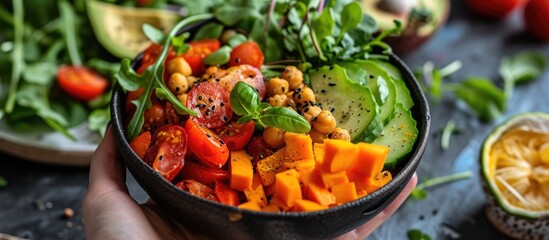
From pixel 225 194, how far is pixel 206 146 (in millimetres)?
111

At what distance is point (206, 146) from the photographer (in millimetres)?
1439

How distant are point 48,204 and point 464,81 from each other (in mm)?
1541

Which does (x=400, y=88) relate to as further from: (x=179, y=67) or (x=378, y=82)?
(x=179, y=67)

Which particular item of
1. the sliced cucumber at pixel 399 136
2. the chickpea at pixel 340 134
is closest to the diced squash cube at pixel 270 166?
the chickpea at pixel 340 134

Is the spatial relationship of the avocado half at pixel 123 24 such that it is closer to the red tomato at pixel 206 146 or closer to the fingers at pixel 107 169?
the fingers at pixel 107 169

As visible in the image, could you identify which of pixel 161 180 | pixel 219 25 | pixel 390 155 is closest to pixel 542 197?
pixel 390 155

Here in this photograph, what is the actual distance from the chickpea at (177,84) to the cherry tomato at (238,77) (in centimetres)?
6

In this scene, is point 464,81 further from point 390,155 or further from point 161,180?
point 161,180

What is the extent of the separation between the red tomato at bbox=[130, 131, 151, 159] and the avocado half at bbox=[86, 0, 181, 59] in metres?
0.99

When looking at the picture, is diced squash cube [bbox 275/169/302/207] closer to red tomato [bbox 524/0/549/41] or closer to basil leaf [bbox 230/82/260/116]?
basil leaf [bbox 230/82/260/116]

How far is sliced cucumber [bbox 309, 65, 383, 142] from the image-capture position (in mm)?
1522

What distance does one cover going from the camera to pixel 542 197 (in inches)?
79.9

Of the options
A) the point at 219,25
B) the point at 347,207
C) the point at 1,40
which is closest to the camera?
the point at 347,207

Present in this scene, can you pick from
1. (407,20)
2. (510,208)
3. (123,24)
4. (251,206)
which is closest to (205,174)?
(251,206)
